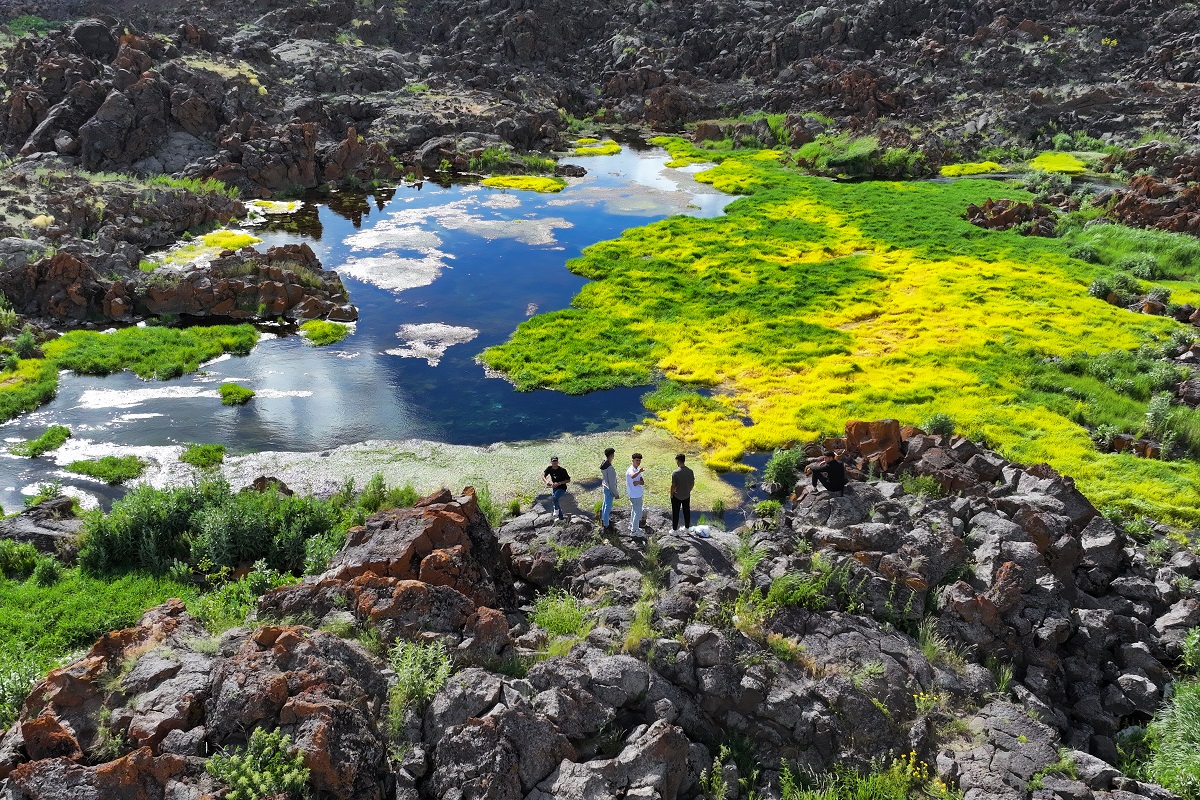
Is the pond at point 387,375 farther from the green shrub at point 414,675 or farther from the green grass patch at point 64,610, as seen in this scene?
the green shrub at point 414,675

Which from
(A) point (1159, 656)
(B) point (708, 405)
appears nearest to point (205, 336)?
(B) point (708, 405)

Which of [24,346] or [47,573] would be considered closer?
[47,573]

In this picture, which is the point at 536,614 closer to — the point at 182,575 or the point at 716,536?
the point at 716,536

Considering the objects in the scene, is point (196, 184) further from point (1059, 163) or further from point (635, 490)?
point (1059, 163)

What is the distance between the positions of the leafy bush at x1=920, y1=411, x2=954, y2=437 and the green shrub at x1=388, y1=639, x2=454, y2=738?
1925 cm

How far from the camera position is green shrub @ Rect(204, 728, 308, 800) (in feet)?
33.1

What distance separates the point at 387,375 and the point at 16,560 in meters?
15.2

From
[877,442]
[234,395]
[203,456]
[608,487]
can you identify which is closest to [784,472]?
[877,442]

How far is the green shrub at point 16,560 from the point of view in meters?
19.0

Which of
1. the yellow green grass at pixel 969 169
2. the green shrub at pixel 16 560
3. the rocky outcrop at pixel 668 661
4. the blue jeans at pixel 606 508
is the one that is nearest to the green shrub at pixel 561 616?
the rocky outcrop at pixel 668 661

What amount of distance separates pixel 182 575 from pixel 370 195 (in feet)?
162

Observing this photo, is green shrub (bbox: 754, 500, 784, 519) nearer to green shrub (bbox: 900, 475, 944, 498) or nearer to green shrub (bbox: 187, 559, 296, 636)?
green shrub (bbox: 900, 475, 944, 498)

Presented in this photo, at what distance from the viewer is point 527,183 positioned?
65750 millimetres

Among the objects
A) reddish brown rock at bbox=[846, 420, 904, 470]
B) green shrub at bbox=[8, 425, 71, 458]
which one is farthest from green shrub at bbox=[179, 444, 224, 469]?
reddish brown rock at bbox=[846, 420, 904, 470]
